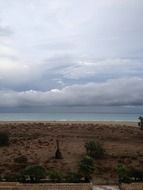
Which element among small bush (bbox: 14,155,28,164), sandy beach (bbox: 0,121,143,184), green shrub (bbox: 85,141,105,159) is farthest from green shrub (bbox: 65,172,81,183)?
green shrub (bbox: 85,141,105,159)

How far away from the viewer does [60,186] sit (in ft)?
95.5

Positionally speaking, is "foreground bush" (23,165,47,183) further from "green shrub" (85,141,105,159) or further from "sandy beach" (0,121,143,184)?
"green shrub" (85,141,105,159)

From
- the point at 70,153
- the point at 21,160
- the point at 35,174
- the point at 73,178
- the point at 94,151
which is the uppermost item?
the point at 94,151

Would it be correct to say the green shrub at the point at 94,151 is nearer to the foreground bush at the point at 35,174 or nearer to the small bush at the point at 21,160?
the small bush at the point at 21,160

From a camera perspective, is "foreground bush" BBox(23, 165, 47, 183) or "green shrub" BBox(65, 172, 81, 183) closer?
"green shrub" BBox(65, 172, 81, 183)

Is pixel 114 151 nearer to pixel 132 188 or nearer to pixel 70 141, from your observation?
pixel 70 141

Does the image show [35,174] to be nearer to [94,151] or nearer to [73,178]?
[73,178]

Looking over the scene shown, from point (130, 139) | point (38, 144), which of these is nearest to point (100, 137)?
point (130, 139)

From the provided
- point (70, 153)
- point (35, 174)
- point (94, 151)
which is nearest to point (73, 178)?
point (35, 174)

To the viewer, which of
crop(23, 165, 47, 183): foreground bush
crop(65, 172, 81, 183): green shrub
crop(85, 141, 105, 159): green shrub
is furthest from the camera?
crop(85, 141, 105, 159): green shrub

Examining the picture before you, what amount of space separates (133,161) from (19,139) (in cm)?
2439

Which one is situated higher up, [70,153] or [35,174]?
[70,153]

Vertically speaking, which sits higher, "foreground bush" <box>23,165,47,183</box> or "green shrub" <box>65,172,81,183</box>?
"foreground bush" <box>23,165,47,183</box>

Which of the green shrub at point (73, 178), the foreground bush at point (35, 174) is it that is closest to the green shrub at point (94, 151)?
the green shrub at point (73, 178)
